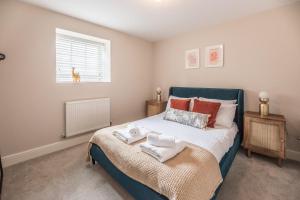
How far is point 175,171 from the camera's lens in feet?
4.09

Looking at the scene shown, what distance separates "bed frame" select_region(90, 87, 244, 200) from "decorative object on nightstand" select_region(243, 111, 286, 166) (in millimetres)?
191

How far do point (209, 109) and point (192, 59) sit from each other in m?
1.42

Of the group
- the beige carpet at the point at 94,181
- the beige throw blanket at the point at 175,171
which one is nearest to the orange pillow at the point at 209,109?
the beige carpet at the point at 94,181

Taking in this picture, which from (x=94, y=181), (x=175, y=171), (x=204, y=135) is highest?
(x=204, y=135)

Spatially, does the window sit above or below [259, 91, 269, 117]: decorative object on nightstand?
above

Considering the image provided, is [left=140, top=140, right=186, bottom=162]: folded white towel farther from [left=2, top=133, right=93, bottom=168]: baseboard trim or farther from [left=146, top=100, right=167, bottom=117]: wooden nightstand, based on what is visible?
[left=146, top=100, right=167, bottom=117]: wooden nightstand

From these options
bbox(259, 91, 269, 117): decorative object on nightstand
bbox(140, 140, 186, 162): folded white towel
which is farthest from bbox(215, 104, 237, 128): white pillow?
bbox(140, 140, 186, 162): folded white towel

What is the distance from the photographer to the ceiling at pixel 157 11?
7.23 ft

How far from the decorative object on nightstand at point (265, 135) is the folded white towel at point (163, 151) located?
1480 millimetres

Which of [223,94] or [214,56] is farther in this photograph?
[214,56]

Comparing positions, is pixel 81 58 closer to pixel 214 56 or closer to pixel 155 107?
pixel 155 107

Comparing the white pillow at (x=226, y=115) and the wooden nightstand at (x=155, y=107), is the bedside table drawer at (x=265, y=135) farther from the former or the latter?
the wooden nightstand at (x=155, y=107)

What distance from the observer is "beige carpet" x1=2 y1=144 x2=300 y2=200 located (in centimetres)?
162

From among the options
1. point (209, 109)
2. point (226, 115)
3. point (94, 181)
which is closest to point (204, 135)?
point (209, 109)
